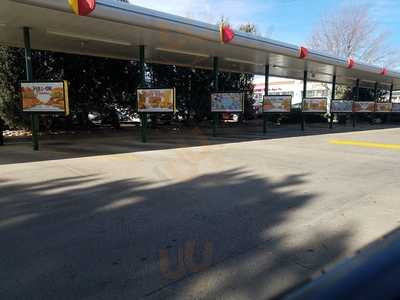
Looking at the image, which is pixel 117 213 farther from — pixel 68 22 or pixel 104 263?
pixel 68 22

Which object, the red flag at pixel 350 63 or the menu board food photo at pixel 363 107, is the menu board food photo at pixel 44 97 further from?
the menu board food photo at pixel 363 107

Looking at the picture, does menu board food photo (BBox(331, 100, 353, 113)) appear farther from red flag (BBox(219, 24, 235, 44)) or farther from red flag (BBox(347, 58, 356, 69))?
red flag (BBox(219, 24, 235, 44))

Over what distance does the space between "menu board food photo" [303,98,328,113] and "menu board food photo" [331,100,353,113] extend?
1.81m

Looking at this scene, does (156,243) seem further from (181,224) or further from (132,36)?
(132,36)

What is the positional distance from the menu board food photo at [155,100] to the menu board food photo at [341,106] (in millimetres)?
11630

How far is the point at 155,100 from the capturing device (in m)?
11.4

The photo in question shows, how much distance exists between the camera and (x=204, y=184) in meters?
5.82

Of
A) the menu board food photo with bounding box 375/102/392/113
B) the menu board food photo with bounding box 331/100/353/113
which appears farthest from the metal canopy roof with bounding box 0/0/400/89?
the menu board food photo with bounding box 375/102/392/113

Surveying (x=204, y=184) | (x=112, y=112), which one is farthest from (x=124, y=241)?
(x=112, y=112)

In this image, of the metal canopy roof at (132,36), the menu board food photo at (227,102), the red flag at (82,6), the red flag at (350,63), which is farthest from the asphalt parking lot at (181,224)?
the red flag at (350,63)

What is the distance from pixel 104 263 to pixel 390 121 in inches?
1199

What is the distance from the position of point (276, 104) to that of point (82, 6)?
10006mm

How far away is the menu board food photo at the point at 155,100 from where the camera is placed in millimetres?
11359

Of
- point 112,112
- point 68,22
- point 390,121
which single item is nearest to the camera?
point 68,22
